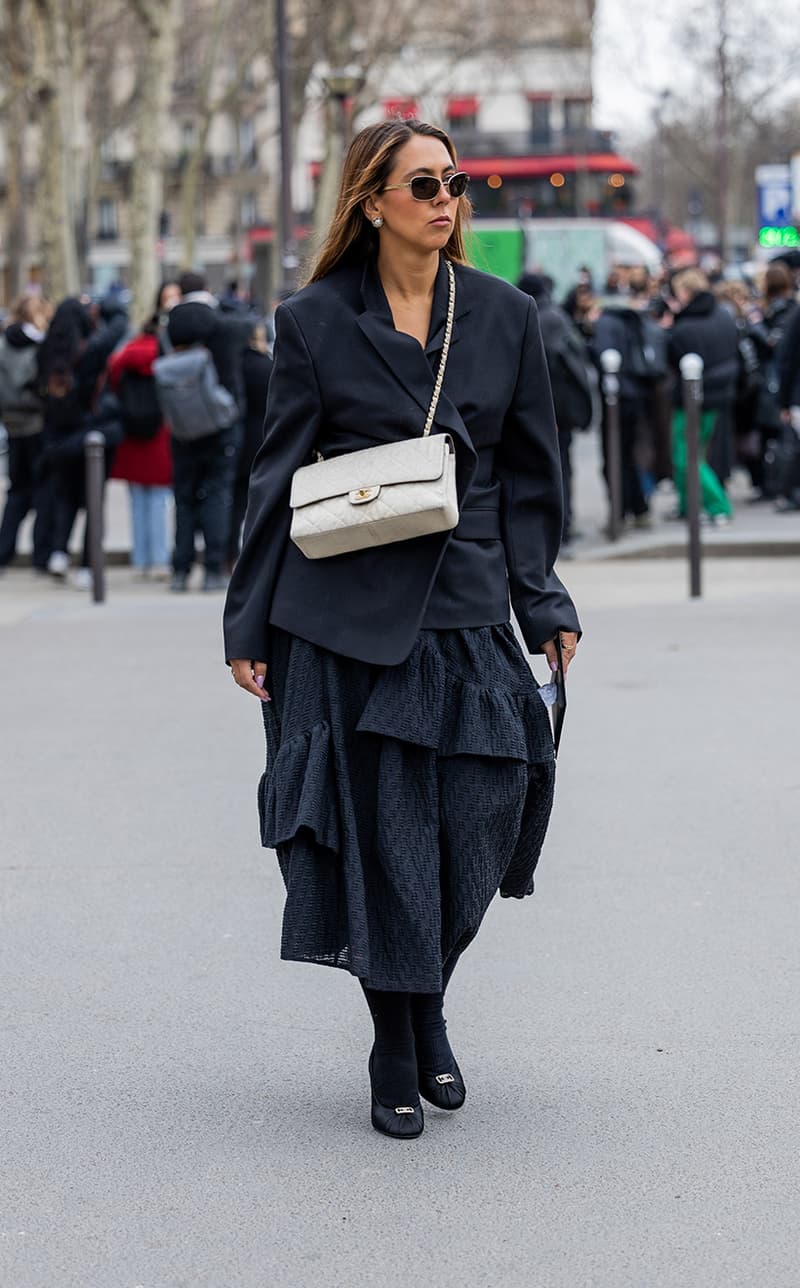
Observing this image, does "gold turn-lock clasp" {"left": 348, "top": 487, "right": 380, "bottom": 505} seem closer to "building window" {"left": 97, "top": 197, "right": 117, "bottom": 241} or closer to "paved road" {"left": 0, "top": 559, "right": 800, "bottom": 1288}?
"paved road" {"left": 0, "top": 559, "right": 800, "bottom": 1288}

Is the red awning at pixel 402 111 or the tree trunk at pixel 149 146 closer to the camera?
the red awning at pixel 402 111

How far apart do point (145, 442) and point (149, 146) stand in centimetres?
1965

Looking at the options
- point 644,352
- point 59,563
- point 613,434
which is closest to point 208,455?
point 59,563

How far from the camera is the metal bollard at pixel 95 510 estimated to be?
12.6 metres

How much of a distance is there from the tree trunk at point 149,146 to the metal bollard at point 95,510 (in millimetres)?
18015

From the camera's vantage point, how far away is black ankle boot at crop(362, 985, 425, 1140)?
416cm

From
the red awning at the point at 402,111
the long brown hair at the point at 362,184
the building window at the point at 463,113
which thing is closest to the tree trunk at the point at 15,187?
the building window at the point at 463,113

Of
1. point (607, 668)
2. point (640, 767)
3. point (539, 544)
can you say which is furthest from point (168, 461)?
point (539, 544)

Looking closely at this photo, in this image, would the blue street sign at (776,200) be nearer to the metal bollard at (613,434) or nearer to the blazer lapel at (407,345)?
the metal bollard at (613,434)

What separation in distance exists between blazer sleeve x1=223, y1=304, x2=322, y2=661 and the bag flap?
0.24 ft

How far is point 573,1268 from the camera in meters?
3.54

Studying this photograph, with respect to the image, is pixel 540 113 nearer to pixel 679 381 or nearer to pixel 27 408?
pixel 679 381

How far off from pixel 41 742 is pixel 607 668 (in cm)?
278

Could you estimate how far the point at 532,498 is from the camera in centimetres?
416
